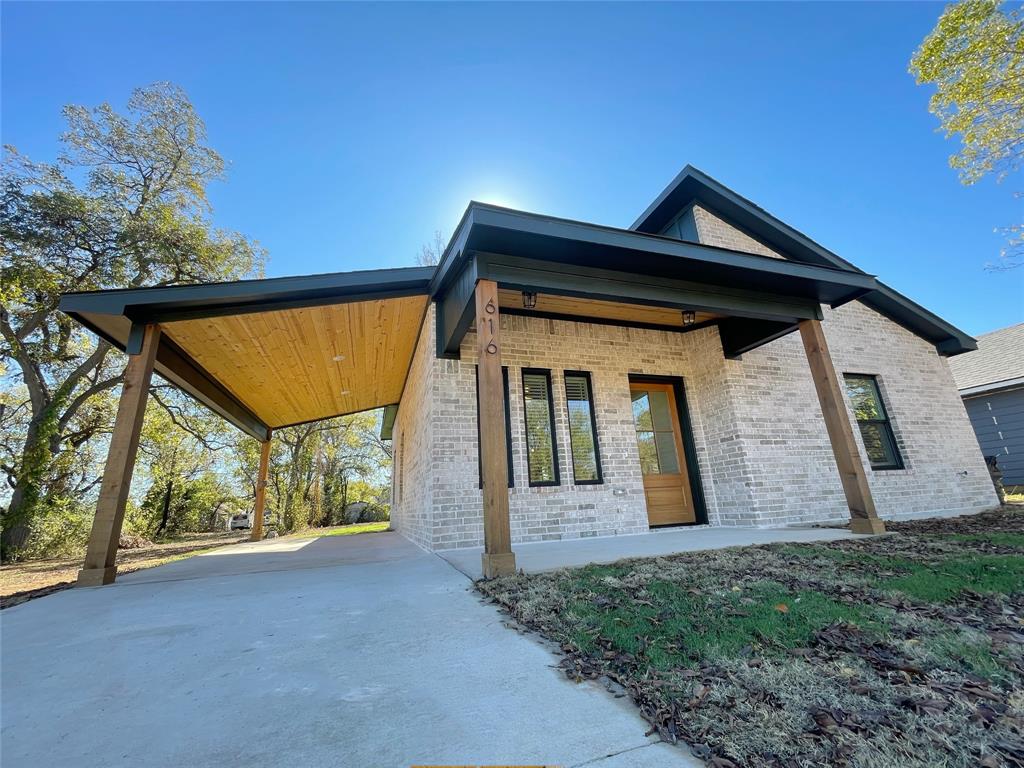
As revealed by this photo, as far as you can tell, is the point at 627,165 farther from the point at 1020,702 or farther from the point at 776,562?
the point at 1020,702

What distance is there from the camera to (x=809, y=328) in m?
5.04

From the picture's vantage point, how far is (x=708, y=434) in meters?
6.29

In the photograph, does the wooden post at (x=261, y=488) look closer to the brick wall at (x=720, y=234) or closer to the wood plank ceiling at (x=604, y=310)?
the wood plank ceiling at (x=604, y=310)

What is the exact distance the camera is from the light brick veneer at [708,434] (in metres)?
5.04

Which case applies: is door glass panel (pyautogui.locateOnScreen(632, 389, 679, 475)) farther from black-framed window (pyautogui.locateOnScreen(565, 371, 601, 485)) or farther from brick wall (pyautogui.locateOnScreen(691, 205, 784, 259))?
brick wall (pyautogui.locateOnScreen(691, 205, 784, 259))

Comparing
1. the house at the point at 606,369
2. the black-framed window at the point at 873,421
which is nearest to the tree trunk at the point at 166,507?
the house at the point at 606,369

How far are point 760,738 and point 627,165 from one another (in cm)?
925

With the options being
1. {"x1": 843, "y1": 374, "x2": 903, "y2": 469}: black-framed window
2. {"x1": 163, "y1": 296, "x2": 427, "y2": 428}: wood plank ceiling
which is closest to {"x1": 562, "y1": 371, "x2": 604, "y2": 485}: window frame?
{"x1": 163, "y1": 296, "x2": 427, "y2": 428}: wood plank ceiling

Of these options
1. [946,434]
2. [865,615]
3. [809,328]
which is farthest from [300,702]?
[946,434]

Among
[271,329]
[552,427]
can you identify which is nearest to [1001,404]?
[552,427]

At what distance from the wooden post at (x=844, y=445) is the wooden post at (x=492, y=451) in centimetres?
397

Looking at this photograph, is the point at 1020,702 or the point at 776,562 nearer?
the point at 1020,702

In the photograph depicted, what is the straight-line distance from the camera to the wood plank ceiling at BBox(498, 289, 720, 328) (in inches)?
213

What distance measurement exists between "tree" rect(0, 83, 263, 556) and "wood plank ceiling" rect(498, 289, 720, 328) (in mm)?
9372
